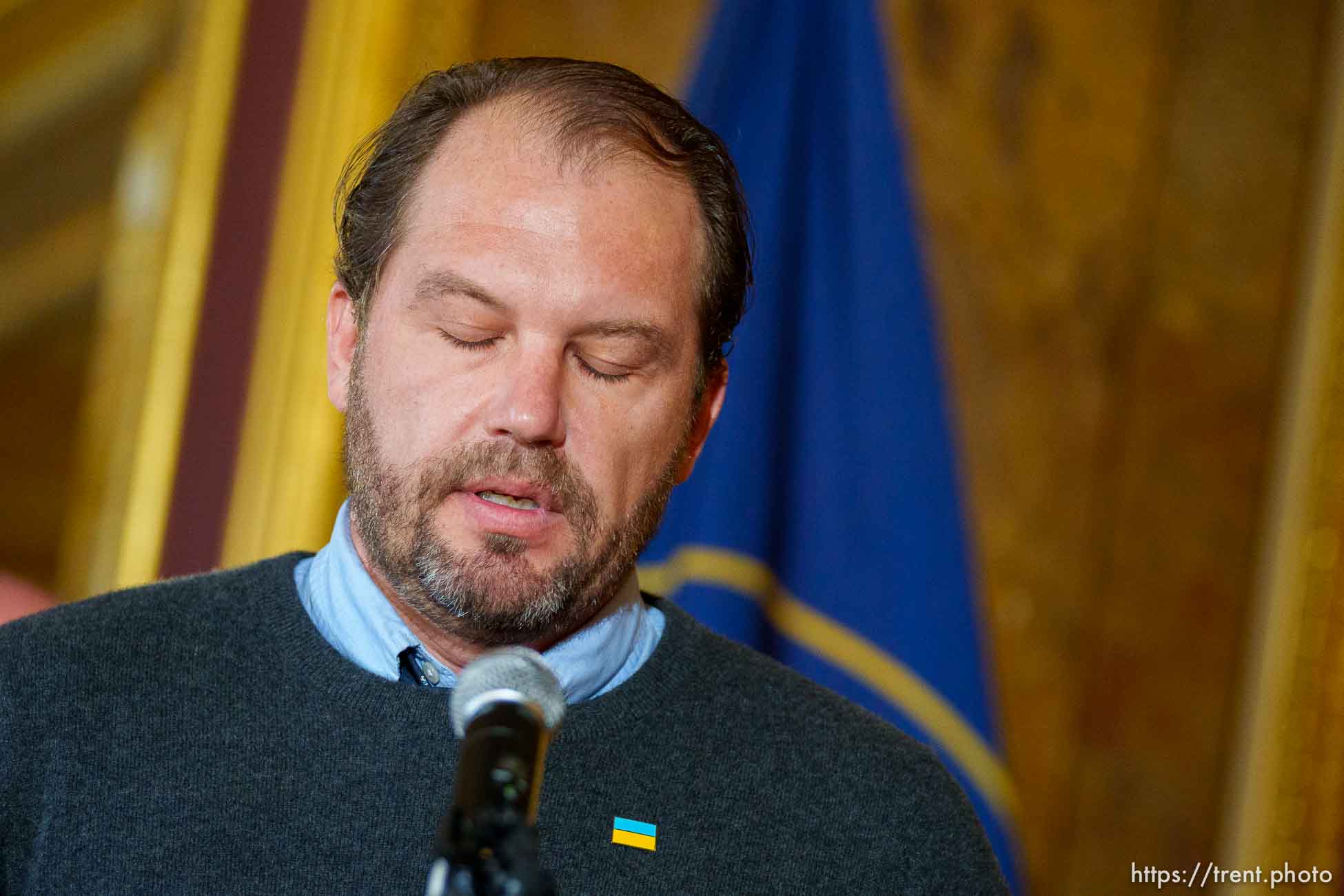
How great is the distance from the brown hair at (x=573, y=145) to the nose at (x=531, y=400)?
9.2 inches

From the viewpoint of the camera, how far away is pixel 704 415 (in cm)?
160

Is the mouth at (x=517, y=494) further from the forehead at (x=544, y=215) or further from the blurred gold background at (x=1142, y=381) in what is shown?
the blurred gold background at (x=1142, y=381)

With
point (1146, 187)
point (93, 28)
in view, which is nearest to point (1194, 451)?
point (1146, 187)

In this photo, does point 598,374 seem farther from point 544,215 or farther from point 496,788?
point 496,788

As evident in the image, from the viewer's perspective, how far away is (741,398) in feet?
7.62

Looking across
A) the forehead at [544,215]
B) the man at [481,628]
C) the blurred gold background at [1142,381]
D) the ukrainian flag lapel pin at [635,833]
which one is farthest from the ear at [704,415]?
the blurred gold background at [1142,381]

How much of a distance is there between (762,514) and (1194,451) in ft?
4.25

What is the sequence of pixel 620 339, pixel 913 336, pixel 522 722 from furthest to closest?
pixel 913 336
pixel 620 339
pixel 522 722

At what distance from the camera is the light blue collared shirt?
1.42 meters

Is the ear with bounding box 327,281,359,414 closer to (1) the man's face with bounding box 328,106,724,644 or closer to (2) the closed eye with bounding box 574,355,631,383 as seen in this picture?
(1) the man's face with bounding box 328,106,724,644

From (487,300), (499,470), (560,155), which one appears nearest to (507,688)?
(499,470)

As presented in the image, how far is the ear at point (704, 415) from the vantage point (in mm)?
1542

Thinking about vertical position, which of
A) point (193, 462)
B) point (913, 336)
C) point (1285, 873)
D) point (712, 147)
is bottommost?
point (1285, 873)

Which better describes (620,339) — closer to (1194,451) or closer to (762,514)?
(762,514)
